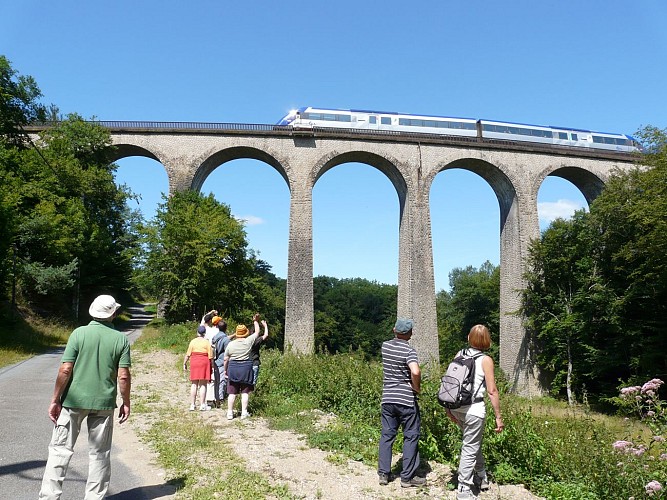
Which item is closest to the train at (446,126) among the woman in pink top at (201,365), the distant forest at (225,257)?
the distant forest at (225,257)

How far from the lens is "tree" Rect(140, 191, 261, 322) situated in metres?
21.4

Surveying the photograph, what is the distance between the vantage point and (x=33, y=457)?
4.96m

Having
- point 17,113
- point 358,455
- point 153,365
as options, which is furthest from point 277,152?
point 358,455

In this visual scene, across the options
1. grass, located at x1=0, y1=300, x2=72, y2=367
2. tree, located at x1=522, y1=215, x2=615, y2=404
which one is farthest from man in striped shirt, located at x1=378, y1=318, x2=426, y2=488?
tree, located at x1=522, y1=215, x2=615, y2=404

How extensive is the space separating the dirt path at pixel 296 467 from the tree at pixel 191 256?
→ 579 inches

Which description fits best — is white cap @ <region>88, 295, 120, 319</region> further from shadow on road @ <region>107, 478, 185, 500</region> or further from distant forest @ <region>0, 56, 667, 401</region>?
distant forest @ <region>0, 56, 667, 401</region>

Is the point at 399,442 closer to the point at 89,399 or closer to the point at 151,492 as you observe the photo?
the point at 151,492

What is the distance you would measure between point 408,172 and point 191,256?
11946mm

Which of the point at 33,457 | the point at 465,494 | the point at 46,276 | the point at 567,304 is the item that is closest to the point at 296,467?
the point at 465,494

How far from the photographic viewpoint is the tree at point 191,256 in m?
21.4

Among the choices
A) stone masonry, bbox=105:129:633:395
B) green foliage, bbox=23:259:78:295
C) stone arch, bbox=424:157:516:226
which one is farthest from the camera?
stone arch, bbox=424:157:516:226

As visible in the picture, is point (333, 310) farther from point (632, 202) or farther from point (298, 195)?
point (632, 202)

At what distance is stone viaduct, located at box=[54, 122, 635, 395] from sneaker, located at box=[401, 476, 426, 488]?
58.7ft

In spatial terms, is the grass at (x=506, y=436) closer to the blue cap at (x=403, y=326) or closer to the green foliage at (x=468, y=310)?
the blue cap at (x=403, y=326)
